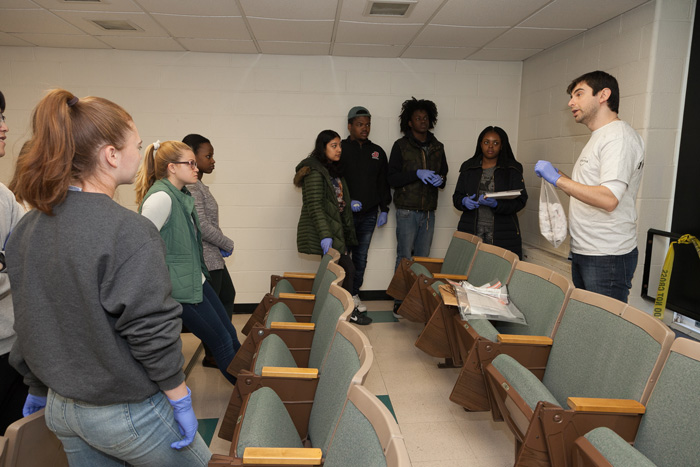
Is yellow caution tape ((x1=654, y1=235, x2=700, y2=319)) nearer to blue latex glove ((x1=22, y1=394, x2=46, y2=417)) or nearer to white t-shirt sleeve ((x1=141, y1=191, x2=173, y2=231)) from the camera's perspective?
white t-shirt sleeve ((x1=141, y1=191, x2=173, y2=231))

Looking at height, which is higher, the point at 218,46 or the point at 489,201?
the point at 218,46

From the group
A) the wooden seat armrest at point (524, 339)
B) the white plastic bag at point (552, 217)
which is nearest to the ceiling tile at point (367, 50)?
the white plastic bag at point (552, 217)

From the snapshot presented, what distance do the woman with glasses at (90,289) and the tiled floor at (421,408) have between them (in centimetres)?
123

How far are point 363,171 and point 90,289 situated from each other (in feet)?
10.8

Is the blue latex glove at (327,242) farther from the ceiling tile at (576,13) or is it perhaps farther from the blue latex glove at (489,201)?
the ceiling tile at (576,13)

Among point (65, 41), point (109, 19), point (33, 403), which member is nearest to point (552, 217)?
point (33, 403)

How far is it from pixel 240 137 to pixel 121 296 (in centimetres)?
352

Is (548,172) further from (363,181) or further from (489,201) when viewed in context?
(363,181)

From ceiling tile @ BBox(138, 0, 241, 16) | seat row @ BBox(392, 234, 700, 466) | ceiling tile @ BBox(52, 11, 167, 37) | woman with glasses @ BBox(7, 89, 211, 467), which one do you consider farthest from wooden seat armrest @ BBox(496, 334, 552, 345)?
ceiling tile @ BBox(52, 11, 167, 37)

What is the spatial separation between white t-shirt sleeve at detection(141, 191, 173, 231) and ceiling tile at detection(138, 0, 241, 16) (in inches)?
65.7

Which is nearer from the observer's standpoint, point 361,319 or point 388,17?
point 388,17

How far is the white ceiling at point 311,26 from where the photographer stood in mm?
2902

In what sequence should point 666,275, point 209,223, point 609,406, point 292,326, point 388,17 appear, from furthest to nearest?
point 388,17 → point 209,223 → point 666,275 → point 292,326 → point 609,406

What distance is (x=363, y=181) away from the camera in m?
4.05
